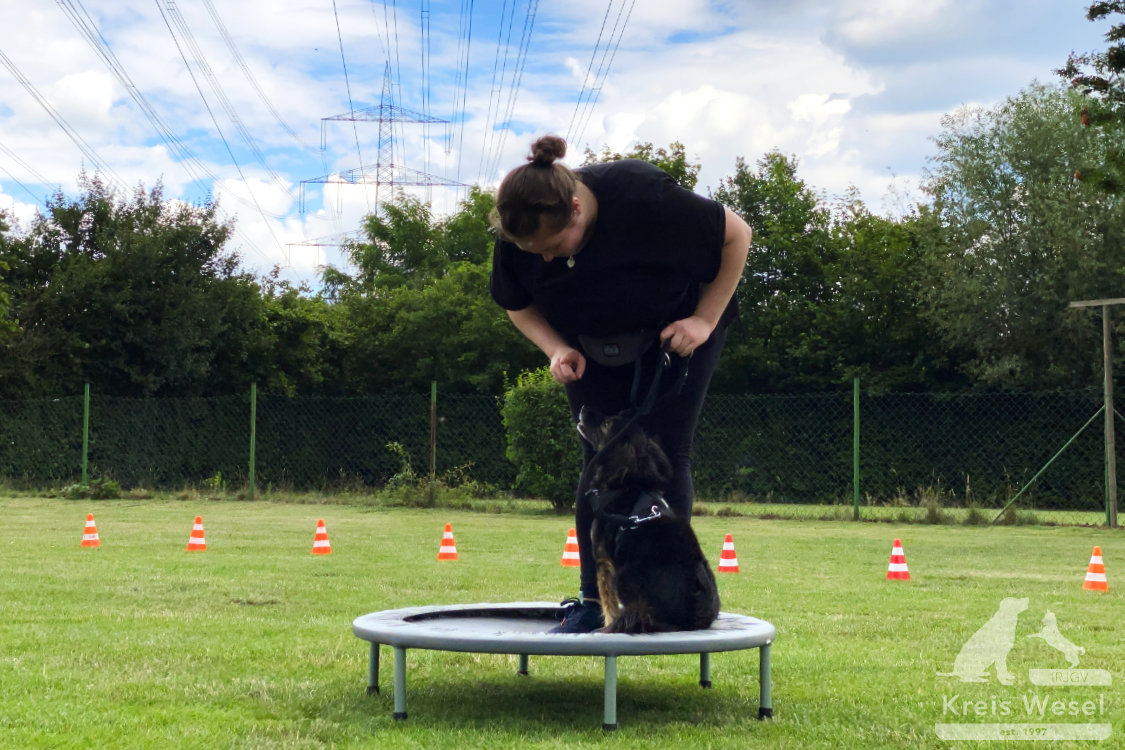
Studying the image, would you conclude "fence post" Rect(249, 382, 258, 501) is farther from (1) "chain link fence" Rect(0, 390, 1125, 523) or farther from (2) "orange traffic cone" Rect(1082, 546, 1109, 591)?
(2) "orange traffic cone" Rect(1082, 546, 1109, 591)

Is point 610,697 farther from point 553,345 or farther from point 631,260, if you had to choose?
point 631,260

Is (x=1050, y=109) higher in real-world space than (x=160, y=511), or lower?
higher

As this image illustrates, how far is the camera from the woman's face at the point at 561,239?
3324 mm

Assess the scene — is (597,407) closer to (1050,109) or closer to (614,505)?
(614,505)

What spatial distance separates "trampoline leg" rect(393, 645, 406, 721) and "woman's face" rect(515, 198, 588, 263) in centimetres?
129

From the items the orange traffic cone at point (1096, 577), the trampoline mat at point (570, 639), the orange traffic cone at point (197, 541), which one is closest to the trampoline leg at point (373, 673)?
the trampoline mat at point (570, 639)

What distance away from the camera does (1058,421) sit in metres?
17.1

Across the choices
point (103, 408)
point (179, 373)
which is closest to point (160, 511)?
point (103, 408)

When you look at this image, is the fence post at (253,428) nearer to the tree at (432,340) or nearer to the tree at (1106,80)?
the tree at (432,340)

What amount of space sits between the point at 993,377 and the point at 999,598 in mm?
17051

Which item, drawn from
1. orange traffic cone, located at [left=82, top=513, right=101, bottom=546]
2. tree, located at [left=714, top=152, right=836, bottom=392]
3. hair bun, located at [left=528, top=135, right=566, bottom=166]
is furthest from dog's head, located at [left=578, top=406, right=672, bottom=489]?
tree, located at [left=714, top=152, right=836, bottom=392]

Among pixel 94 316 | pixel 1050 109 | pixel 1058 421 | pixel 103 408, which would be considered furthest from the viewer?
pixel 1050 109

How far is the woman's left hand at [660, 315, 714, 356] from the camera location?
3590 millimetres

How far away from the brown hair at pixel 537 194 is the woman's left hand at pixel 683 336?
539 millimetres
